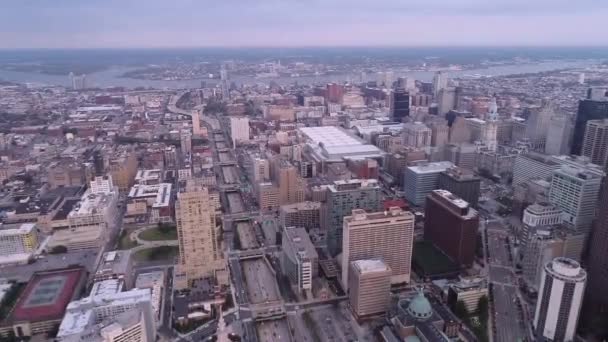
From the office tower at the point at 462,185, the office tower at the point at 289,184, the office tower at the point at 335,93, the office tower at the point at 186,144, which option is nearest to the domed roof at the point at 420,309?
the office tower at the point at 462,185

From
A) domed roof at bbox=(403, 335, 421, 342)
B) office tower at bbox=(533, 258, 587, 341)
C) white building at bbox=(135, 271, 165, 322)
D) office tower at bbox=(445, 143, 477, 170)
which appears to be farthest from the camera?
office tower at bbox=(445, 143, 477, 170)

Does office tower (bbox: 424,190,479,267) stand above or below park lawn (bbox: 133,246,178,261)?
above

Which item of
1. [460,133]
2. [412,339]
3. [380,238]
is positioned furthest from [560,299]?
[460,133]

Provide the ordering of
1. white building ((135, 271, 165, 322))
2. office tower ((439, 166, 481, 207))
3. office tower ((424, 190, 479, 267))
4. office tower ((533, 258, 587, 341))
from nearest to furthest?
office tower ((533, 258, 587, 341))
white building ((135, 271, 165, 322))
office tower ((424, 190, 479, 267))
office tower ((439, 166, 481, 207))

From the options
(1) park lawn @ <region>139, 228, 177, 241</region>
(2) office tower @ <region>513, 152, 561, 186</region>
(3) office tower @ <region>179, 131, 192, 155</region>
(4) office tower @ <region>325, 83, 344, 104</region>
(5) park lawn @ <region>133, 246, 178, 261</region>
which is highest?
(4) office tower @ <region>325, 83, 344, 104</region>

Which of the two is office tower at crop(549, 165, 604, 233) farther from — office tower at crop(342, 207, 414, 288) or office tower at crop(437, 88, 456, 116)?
office tower at crop(437, 88, 456, 116)

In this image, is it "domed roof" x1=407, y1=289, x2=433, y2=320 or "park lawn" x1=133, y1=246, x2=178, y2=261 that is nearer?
"domed roof" x1=407, y1=289, x2=433, y2=320

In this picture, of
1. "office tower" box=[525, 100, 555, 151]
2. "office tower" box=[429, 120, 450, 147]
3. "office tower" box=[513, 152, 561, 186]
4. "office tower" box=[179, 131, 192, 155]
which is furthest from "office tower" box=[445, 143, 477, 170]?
"office tower" box=[179, 131, 192, 155]
